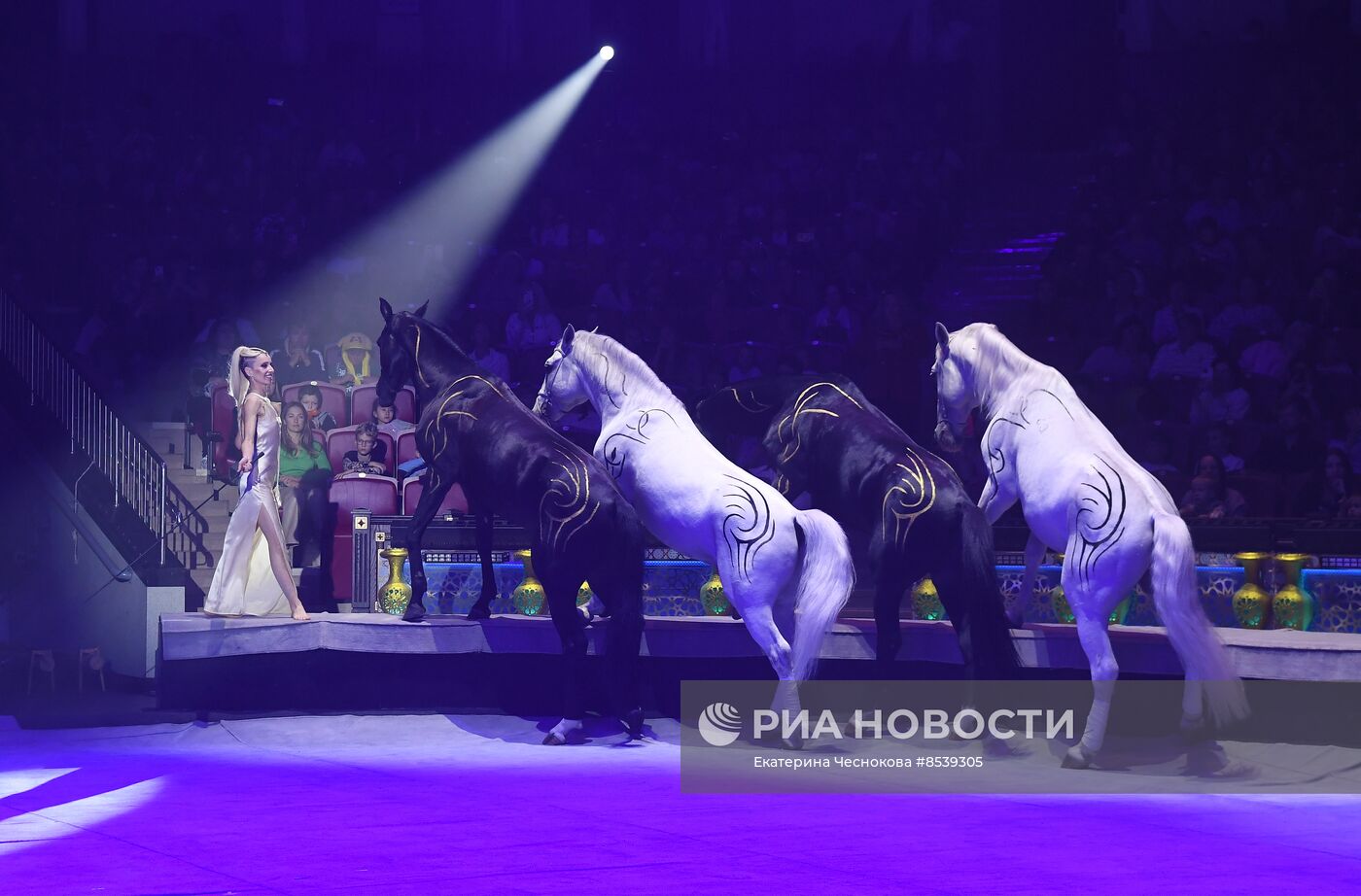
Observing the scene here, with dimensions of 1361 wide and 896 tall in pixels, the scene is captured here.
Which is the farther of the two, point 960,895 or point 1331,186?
point 1331,186

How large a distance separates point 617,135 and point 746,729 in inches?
495

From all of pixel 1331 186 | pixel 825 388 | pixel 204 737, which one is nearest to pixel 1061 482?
pixel 825 388

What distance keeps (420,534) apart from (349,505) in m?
2.35

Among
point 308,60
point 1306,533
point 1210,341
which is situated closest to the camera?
point 1306,533

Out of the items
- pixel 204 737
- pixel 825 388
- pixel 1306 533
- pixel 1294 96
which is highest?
pixel 1294 96

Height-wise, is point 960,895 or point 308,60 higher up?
point 308,60

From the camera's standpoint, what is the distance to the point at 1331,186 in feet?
55.6

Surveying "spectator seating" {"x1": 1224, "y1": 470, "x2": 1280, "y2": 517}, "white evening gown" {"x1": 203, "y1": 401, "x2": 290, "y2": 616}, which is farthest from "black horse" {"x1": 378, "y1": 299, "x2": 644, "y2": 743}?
"spectator seating" {"x1": 1224, "y1": 470, "x2": 1280, "y2": 517}

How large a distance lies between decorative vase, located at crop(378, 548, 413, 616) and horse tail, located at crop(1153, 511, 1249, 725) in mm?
4677

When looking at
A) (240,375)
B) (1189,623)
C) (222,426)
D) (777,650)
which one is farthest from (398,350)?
(1189,623)

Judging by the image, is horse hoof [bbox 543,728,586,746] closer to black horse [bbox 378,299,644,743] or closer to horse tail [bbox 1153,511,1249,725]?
black horse [bbox 378,299,644,743]

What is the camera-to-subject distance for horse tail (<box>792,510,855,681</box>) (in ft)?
27.0

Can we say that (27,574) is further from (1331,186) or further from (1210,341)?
(1331,186)

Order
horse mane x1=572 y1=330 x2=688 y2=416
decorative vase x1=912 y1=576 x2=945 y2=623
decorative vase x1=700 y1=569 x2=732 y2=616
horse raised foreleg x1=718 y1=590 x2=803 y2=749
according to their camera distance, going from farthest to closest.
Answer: decorative vase x1=700 y1=569 x2=732 y2=616, decorative vase x1=912 y1=576 x2=945 y2=623, horse mane x1=572 y1=330 x2=688 y2=416, horse raised foreleg x1=718 y1=590 x2=803 y2=749
